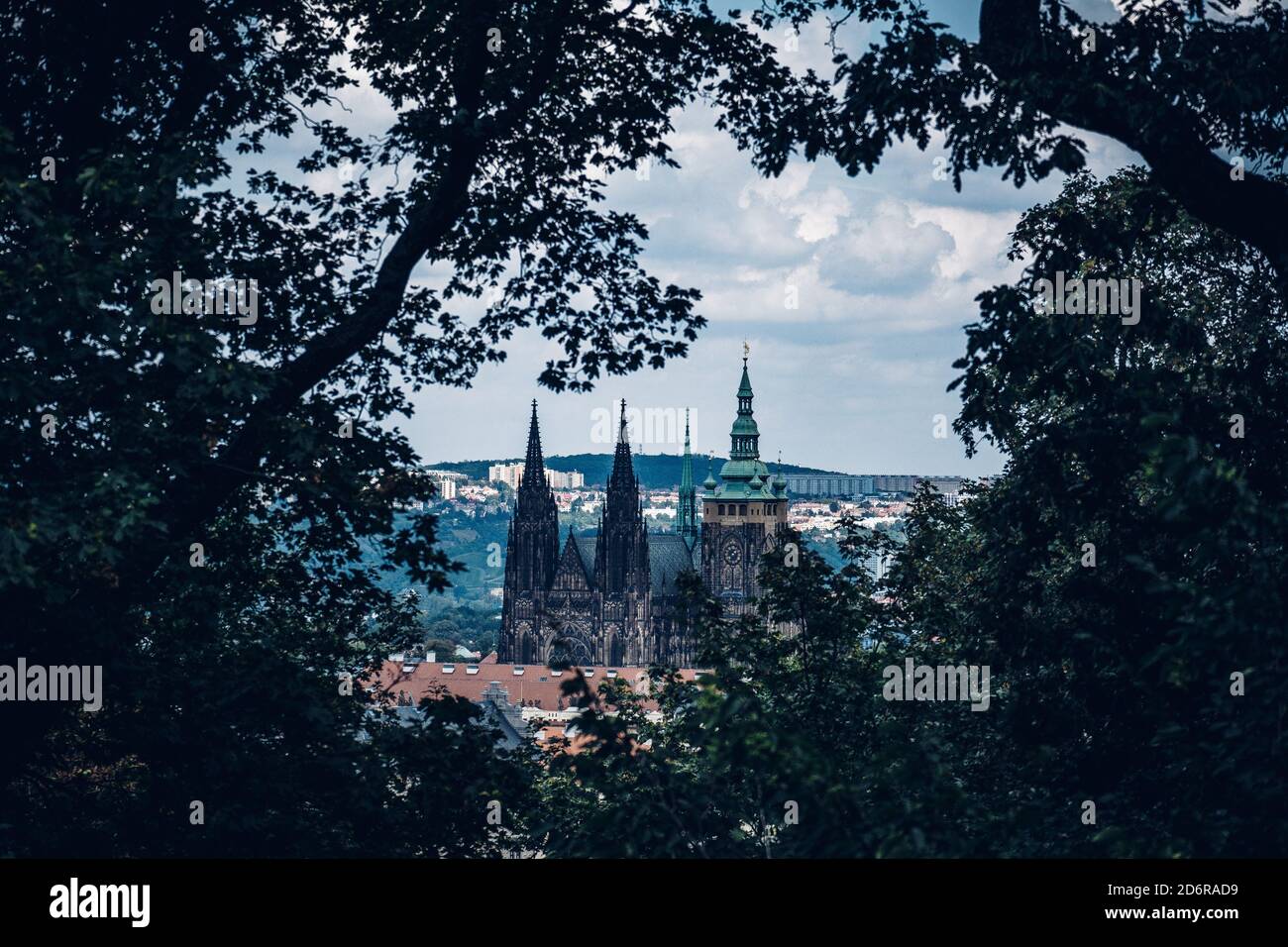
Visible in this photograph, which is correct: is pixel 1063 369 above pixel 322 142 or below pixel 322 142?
below

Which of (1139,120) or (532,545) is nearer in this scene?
(1139,120)

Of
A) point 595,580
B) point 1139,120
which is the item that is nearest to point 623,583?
point 595,580

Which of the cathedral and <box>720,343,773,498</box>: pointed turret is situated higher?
<box>720,343,773,498</box>: pointed turret

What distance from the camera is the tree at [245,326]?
10742mm

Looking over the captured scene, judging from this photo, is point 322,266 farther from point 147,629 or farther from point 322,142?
point 147,629

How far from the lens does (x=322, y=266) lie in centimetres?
1434

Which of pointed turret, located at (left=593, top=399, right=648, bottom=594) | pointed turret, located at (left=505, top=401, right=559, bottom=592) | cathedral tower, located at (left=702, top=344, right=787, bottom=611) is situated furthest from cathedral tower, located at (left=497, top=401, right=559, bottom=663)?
cathedral tower, located at (left=702, top=344, right=787, bottom=611)

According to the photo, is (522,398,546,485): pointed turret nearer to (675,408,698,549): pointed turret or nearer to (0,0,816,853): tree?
(675,408,698,549): pointed turret

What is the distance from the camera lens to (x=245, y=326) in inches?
523

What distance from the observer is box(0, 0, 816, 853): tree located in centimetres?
1074

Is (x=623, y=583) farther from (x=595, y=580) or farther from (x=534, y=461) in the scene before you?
(x=534, y=461)
